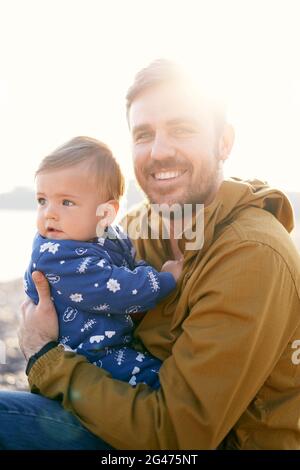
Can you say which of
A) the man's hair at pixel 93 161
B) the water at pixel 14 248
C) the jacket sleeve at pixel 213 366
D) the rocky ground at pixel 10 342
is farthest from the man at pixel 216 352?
the water at pixel 14 248

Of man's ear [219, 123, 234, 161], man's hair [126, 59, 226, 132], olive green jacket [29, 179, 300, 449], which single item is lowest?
olive green jacket [29, 179, 300, 449]

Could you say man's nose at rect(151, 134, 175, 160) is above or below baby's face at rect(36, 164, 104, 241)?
above

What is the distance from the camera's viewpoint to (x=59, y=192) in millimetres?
2605

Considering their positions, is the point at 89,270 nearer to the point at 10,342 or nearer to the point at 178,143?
the point at 178,143

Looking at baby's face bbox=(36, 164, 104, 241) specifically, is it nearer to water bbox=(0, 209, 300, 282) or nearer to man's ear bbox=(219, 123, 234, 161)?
man's ear bbox=(219, 123, 234, 161)

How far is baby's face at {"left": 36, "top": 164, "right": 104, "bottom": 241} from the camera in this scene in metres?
2.61

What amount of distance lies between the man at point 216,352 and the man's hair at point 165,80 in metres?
0.54

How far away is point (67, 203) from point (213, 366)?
3.24ft

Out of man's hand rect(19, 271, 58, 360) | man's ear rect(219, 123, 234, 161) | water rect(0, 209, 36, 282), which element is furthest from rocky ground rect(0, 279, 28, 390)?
man's ear rect(219, 123, 234, 161)

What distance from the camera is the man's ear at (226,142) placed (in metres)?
3.13

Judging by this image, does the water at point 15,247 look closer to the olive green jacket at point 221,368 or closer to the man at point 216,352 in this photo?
the man at point 216,352

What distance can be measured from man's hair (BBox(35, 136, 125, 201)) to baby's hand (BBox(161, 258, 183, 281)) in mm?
397
